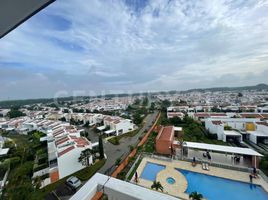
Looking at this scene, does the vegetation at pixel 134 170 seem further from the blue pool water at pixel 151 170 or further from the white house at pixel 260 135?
the white house at pixel 260 135

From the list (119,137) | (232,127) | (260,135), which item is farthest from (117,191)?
(232,127)

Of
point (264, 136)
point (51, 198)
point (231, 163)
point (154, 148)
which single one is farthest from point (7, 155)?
point (264, 136)

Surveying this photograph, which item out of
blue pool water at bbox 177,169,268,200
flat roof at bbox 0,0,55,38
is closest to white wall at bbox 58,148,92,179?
blue pool water at bbox 177,169,268,200

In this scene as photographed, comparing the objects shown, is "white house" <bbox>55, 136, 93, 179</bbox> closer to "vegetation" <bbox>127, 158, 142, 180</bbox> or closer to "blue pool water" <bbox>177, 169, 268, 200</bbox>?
"vegetation" <bbox>127, 158, 142, 180</bbox>

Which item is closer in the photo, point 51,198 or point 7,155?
point 51,198

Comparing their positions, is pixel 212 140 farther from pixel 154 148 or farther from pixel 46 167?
pixel 46 167
